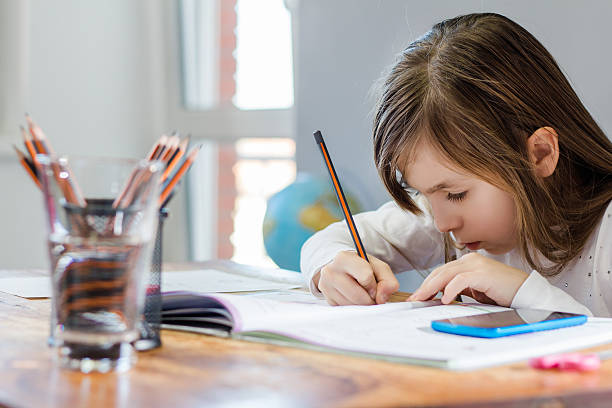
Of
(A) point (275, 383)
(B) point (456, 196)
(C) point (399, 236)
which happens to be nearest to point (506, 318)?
(A) point (275, 383)

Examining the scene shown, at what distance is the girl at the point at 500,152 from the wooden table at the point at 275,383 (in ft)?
1.43

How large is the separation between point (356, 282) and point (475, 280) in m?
0.13

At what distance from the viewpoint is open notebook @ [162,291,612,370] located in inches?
20.4

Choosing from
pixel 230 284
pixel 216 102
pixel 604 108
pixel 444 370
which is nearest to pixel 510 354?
pixel 444 370

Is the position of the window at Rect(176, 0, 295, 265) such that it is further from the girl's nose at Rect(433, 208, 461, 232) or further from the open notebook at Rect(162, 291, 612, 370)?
the open notebook at Rect(162, 291, 612, 370)

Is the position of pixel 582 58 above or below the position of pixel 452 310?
above

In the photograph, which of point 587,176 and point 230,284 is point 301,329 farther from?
point 587,176

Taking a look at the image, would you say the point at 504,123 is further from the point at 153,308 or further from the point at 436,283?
the point at 153,308

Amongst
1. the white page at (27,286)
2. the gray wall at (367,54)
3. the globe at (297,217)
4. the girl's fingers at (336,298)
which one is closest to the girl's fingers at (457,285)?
the girl's fingers at (336,298)

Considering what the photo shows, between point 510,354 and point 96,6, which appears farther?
point 96,6

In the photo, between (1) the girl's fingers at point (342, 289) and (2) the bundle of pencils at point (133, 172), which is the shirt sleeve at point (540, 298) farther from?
(2) the bundle of pencils at point (133, 172)

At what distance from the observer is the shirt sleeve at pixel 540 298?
2.58 feet

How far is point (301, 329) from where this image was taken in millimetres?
596

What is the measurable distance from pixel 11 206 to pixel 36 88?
413 mm
